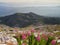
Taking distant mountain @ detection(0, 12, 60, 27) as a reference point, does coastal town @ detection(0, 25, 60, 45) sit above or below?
below

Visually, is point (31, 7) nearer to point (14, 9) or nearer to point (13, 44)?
point (14, 9)

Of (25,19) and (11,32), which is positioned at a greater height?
(25,19)

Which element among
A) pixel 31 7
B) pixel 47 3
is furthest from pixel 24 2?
pixel 47 3

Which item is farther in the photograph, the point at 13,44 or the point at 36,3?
the point at 36,3

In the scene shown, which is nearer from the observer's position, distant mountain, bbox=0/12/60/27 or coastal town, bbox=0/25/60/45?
coastal town, bbox=0/25/60/45

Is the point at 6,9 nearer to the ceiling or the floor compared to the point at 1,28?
nearer to the ceiling

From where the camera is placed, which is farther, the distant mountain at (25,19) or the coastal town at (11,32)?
the distant mountain at (25,19)

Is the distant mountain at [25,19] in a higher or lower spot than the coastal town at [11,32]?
higher

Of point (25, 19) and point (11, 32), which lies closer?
point (11, 32)
